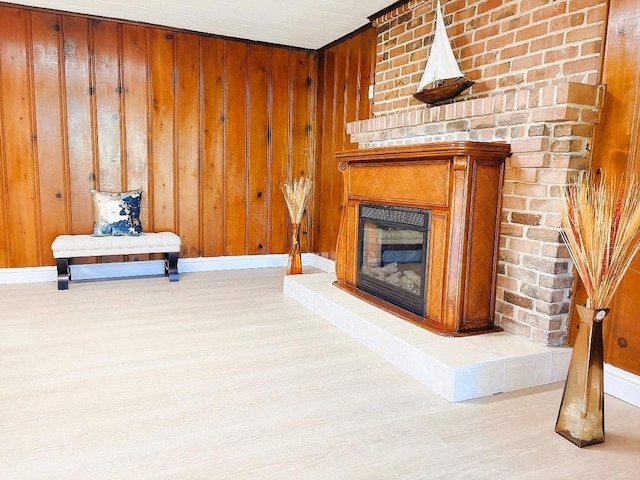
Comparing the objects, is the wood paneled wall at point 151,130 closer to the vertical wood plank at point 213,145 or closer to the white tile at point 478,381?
the vertical wood plank at point 213,145

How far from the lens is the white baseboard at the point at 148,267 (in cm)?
418

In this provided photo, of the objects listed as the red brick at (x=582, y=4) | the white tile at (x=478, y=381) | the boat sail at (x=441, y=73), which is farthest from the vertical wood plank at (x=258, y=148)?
the white tile at (x=478, y=381)

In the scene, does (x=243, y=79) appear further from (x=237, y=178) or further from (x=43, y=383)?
(x=43, y=383)

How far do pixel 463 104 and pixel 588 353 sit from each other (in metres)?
1.55

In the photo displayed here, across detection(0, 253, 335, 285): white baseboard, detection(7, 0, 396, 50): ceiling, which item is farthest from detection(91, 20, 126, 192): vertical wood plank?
detection(0, 253, 335, 285): white baseboard

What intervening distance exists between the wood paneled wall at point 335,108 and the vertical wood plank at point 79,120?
2.26 m

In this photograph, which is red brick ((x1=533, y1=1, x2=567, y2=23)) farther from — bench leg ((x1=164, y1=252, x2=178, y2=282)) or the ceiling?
bench leg ((x1=164, y1=252, x2=178, y2=282))

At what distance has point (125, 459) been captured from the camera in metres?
1.60

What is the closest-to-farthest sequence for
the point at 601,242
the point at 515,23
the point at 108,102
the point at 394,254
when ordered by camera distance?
the point at 601,242 < the point at 515,23 < the point at 394,254 < the point at 108,102

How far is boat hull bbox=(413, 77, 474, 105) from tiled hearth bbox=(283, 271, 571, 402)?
1.46 meters

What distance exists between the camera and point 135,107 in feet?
14.5

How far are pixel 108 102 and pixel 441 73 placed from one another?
3043mm

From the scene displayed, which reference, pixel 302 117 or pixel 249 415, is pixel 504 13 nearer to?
pixel 249 415

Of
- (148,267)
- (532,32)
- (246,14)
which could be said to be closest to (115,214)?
(148,267)
